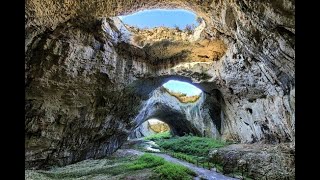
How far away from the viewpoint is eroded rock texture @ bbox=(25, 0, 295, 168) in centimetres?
991

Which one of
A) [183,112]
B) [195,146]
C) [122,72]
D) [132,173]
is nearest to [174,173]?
[132,173]

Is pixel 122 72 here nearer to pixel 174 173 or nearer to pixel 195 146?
pixel 174 173

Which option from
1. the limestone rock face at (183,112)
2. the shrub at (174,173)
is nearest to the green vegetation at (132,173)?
the shrub at (174,173)

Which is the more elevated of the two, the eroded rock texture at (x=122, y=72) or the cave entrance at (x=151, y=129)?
the eroded rock texture at (x=122, y=72)

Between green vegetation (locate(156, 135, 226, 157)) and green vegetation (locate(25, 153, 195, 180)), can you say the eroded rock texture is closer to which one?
green vegetation (locate(25, 153, 195, 180))

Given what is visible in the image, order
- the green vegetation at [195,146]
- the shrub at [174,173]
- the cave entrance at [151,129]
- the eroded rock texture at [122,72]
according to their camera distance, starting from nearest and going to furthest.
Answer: the eroded rock texture at [122,72], the shrub at [174,173], the green vegetation at [195,146], the cave entrance at [151,129]

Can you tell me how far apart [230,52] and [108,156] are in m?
12.6

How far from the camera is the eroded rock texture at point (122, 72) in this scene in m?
9.91

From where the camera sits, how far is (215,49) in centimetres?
1783

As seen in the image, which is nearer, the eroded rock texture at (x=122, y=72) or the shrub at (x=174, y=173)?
the eroded rock texture at (x=122, y=72)

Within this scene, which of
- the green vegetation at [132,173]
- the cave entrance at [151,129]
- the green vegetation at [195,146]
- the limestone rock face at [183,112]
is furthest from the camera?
the cave entrance at [151,129]

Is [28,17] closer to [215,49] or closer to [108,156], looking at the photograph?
[215,49]

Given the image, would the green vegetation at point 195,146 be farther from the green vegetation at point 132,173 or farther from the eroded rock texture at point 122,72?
the green vegetation at point 132,173

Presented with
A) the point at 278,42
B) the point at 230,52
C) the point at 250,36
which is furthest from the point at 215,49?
the point at 278,42
